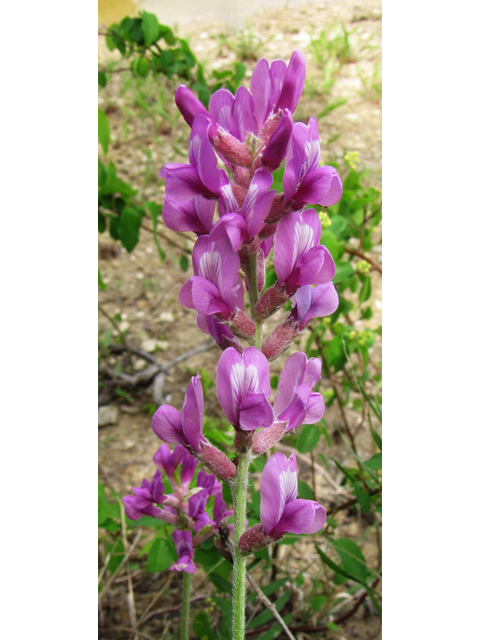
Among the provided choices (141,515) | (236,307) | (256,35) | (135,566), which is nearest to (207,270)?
(236,307)

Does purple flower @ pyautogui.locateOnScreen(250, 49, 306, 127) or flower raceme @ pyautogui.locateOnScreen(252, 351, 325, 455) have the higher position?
purple flower @ pyautogui.locateOnScreen(250, 49, 306, 127)

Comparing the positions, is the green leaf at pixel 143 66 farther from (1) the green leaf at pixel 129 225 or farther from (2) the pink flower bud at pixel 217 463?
(2) the pink flower bud at pixel 217 463

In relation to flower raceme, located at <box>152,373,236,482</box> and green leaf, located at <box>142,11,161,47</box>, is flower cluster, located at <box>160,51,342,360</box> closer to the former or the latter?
flower raceme, located at <box>152,373,236,482</box>

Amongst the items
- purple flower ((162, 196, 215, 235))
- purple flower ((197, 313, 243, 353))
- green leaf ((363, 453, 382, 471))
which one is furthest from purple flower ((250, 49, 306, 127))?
green leaf ((363, 453, 382, 471))

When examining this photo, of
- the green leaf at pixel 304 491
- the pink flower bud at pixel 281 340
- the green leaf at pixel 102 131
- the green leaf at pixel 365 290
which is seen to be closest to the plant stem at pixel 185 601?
the green leaf at pixel 304 491

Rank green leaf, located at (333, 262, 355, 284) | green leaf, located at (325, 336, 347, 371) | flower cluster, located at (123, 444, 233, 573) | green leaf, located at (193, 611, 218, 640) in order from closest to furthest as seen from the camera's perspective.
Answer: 1. flower cluster, located at (123, 444, 233, 573)
2. green leaf, located at (193, 611, 218, 640)
3. green leaf, located at (333, 262, 355, 284)
4. green leaf, located at (325, 336, 347, 371)

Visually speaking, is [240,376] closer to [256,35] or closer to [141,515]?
→ [141,515]

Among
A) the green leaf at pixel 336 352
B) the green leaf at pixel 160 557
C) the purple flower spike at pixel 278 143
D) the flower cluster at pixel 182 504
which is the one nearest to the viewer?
the purple flower spike at pixel 278 143
